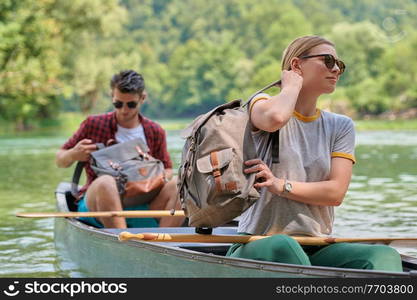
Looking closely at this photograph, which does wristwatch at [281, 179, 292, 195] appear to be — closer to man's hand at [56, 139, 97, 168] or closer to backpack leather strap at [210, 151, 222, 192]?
backpack leather strap at [210, 151, 222, 192]

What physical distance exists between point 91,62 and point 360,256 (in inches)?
1747

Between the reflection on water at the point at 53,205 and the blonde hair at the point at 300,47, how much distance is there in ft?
9.29

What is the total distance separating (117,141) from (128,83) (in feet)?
1.45

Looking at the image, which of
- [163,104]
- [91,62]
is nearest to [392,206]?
[91,62]

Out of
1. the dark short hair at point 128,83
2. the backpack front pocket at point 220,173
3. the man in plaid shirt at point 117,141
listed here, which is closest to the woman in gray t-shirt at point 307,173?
the backpack front pocket at point 220,173

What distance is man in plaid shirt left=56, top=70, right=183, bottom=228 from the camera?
5684 millimetres

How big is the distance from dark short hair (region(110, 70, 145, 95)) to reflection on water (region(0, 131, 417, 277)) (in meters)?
1.24

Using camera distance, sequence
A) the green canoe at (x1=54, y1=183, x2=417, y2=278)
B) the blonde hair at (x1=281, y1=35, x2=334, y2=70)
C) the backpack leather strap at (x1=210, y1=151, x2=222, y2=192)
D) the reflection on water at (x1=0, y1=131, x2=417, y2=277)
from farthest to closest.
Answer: the reflection on water at (x1=0, y1=131, x2=417, y2=277) → the blonde hair at (x1=281, y1=35, x2=334, y2=70) → the green canoe at (x1=54, y1=183, x2=417, y2=278) → the backpack leather strap at (x1=210, y1=151, x2=222, y2=192)

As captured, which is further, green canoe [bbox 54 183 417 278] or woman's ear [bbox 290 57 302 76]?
woman's ear [bbox 290 57 302 76]

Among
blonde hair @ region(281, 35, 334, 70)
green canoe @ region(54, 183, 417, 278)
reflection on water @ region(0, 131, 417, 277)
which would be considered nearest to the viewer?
green canoe @ region(54, 183, 417, 278)

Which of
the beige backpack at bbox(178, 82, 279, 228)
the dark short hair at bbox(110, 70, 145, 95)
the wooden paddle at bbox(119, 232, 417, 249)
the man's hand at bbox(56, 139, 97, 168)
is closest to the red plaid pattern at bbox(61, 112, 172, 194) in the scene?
the man's hand at bbox(56, 139, 97, 168)

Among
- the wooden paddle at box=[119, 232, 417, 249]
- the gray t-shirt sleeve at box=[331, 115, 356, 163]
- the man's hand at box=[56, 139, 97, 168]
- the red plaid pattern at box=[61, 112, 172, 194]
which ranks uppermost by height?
the red plaid pattern at box=[61, 112, 172, 194]

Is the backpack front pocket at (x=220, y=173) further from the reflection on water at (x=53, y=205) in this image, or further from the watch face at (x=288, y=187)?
the reflection on water at (x=53, y=205)

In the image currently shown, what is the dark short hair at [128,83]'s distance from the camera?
5.82m
